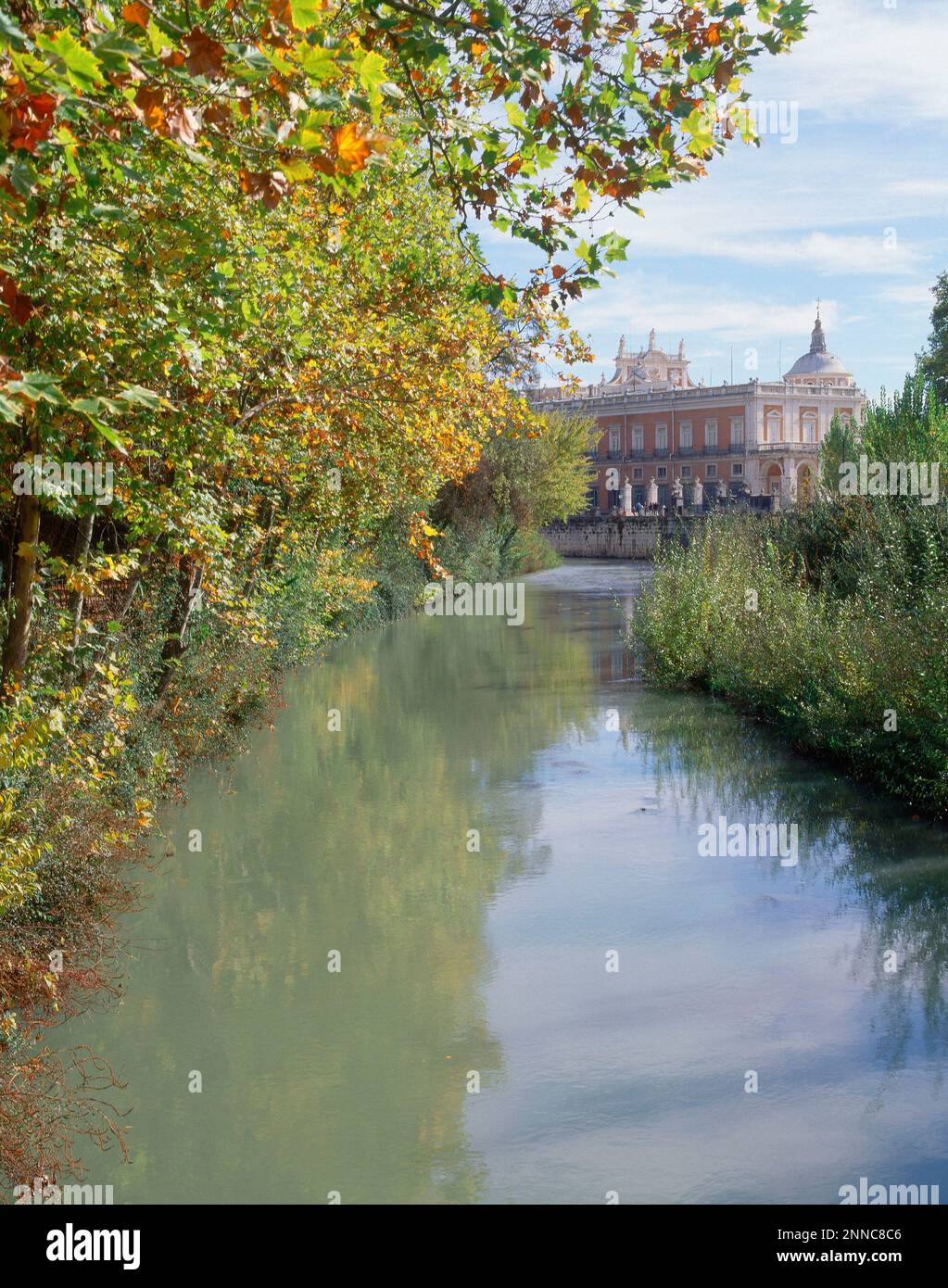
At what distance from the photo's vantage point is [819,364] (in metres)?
A: 95.1

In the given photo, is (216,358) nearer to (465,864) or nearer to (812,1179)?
(465,864)

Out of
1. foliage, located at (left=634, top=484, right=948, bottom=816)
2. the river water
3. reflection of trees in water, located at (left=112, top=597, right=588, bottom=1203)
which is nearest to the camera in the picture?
the river water

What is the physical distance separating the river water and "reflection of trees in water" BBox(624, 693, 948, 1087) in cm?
4

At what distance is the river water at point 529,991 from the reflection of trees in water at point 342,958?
23mm

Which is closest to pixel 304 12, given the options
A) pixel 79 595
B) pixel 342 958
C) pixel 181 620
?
pixel 79 595

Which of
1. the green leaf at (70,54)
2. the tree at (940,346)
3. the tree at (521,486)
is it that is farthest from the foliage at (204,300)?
the tree at (940,346)

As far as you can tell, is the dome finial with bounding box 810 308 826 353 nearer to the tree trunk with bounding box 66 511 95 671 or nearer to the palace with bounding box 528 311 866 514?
the palace with bounding box 528 311 866 514

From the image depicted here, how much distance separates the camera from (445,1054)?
682 centimetres

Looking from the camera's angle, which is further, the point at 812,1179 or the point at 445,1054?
the point at 445,1054

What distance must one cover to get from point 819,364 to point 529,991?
9393 cm

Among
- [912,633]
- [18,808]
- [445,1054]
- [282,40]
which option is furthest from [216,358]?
[912,633]

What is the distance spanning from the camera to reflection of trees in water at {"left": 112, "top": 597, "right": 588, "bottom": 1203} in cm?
586

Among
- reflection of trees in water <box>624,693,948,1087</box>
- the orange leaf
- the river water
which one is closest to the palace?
reflection of trees in water <box>624,693,948,1087</box>
